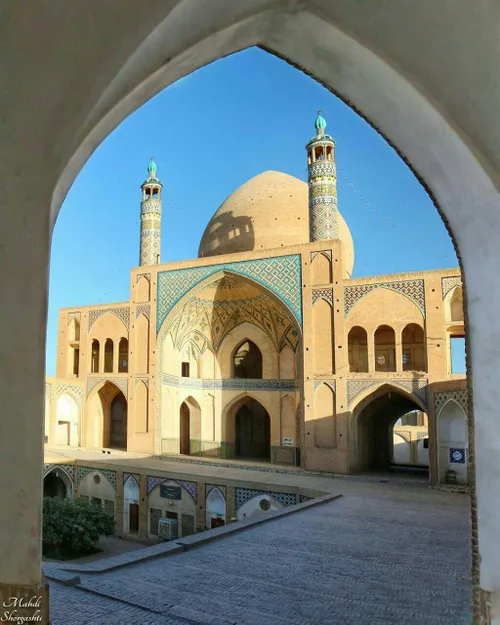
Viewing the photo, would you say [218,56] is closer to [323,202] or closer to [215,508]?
[215,508]

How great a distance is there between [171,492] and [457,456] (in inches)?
232

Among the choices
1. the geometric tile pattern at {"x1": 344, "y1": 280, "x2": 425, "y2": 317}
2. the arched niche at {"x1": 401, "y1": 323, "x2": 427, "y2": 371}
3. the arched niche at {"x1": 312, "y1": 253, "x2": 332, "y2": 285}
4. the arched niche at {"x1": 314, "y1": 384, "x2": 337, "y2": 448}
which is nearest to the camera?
the geometric tile pattern at {"x1": 344, "y1": 280, "x2": 425, "y2": 317}

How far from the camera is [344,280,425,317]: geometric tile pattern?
11.8 metres

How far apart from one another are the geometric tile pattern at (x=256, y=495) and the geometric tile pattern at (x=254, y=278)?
396 cm

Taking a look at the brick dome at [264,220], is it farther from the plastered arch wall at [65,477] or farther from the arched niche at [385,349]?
the plastered arch wall at [65,477]

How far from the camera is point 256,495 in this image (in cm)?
1075

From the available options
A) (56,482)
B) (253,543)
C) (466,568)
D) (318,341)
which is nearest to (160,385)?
(56,482)

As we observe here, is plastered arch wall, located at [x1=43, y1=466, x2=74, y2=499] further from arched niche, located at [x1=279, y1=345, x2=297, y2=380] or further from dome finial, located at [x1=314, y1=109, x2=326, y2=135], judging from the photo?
dome finial, located at [x1=314, y1=109, x2=326, y2=135]

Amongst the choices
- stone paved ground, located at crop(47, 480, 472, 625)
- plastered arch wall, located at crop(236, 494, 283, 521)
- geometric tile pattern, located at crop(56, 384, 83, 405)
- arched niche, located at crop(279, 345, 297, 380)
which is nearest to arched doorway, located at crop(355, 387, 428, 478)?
arched niche, located at crop(279, 345, 297, 380)

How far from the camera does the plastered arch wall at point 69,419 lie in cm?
1602

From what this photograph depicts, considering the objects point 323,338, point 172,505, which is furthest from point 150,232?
point 172,505

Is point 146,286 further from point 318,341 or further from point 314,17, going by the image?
point 314,17

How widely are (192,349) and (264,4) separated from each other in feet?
48.8

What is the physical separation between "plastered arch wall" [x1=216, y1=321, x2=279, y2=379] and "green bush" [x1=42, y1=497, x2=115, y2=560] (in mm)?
6316
